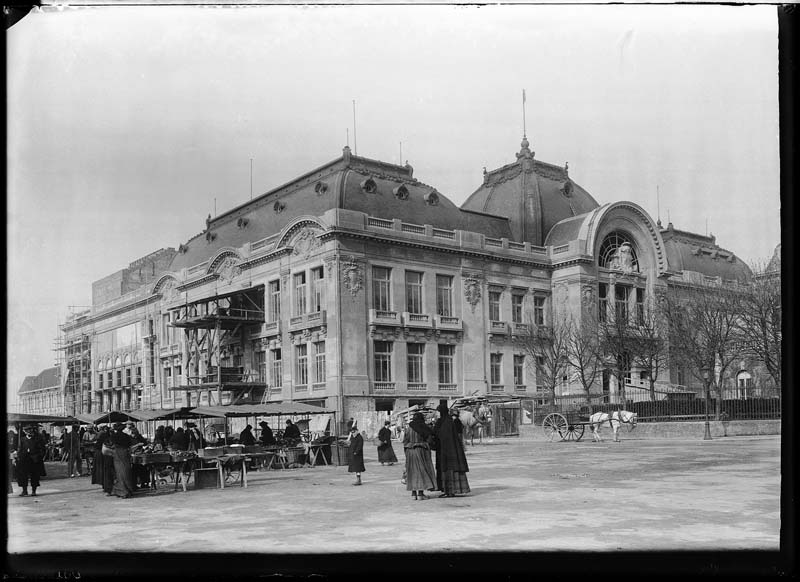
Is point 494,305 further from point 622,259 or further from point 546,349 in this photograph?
point 622,259

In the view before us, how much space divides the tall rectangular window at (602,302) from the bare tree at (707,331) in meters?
4.71

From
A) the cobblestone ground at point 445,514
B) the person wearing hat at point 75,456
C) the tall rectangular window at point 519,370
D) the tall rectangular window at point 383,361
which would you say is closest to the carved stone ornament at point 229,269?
the tall rectangular window at point 383,361

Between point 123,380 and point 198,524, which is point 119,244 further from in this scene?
point 123,380

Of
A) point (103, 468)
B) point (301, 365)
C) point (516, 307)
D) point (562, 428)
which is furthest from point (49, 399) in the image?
point (562, 428)

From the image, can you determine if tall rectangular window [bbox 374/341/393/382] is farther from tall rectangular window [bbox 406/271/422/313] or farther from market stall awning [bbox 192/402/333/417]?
market stall awning [bbox 192/402/333/417]

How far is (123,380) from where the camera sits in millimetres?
42250

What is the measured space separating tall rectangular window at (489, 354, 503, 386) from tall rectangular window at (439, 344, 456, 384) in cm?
272

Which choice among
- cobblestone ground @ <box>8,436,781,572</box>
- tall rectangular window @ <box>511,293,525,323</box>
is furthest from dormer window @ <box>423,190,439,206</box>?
cobblestone ground @ <box>8,436,781,572</box>

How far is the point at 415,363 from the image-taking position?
44406mm

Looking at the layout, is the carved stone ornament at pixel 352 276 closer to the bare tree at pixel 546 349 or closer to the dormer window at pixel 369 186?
the dormer window at pixel 369 186

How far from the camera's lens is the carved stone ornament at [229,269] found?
37.8m

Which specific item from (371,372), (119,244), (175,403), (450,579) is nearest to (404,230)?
(371,372)

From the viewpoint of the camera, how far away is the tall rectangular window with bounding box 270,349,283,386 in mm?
36375

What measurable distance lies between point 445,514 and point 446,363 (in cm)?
3114
